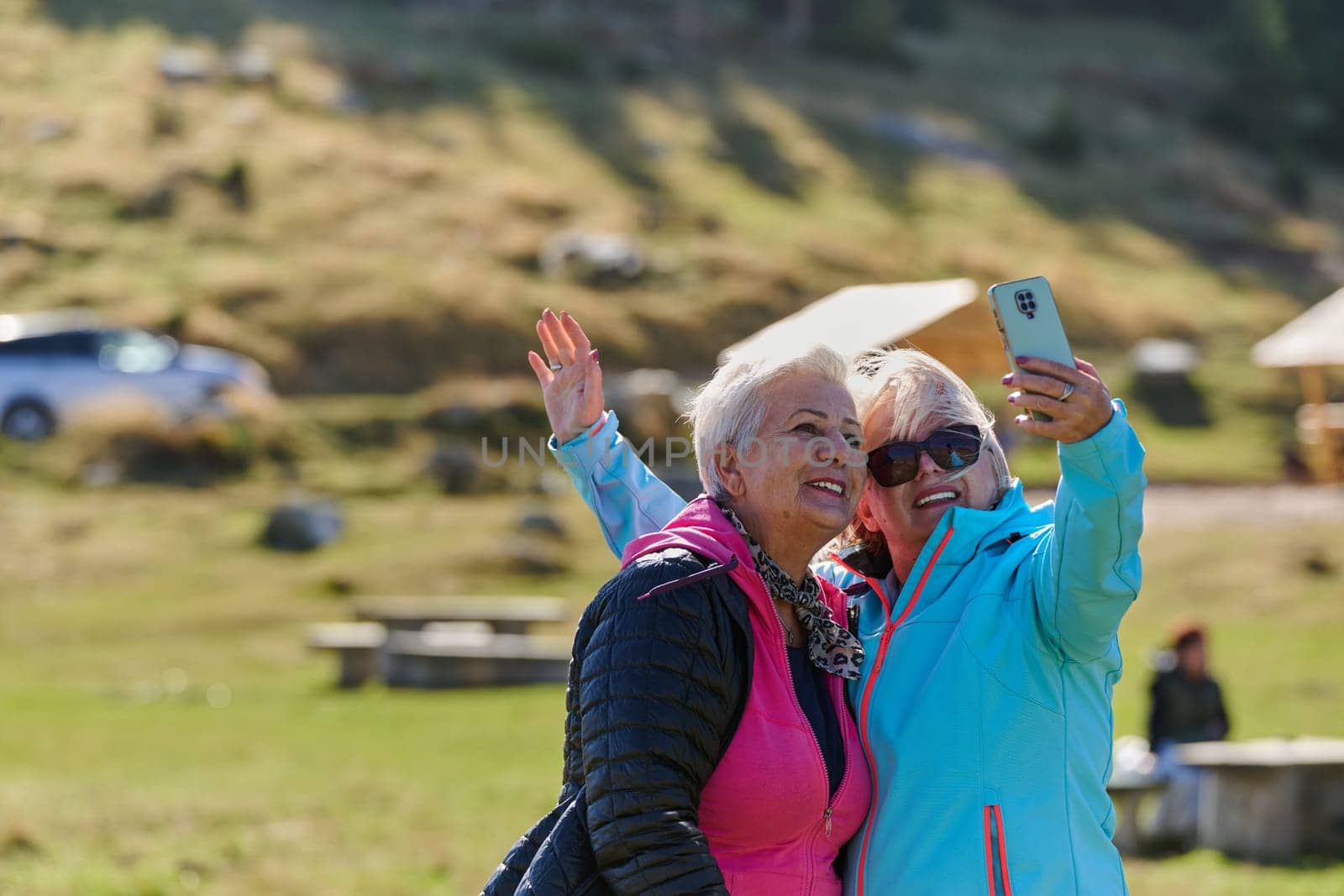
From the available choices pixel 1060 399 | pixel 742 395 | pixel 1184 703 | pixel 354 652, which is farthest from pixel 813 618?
Answer: pixel 354 652

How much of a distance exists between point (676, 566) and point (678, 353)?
1276 inches

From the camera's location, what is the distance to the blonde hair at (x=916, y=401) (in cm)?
336

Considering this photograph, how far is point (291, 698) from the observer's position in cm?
1507

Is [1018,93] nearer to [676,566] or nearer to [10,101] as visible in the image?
[10,101]

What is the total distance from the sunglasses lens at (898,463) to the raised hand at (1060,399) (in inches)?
18.5

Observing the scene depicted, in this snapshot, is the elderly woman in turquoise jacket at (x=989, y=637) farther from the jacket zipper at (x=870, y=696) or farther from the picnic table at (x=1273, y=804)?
the picnic table at (x=1273, y=804)

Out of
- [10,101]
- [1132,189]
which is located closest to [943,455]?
[10,101]

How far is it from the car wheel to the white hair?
83.3 feet

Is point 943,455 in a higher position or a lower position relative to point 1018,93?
lower

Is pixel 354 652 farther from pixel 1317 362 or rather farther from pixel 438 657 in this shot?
pixel 1317 362

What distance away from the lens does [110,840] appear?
838 centimetres

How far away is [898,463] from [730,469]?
15.3 inches

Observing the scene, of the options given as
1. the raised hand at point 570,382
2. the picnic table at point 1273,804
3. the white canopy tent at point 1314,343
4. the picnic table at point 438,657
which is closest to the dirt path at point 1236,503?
the white canopy tent at point 1314,343

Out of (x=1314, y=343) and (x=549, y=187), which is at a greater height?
(x=549, y=187)
